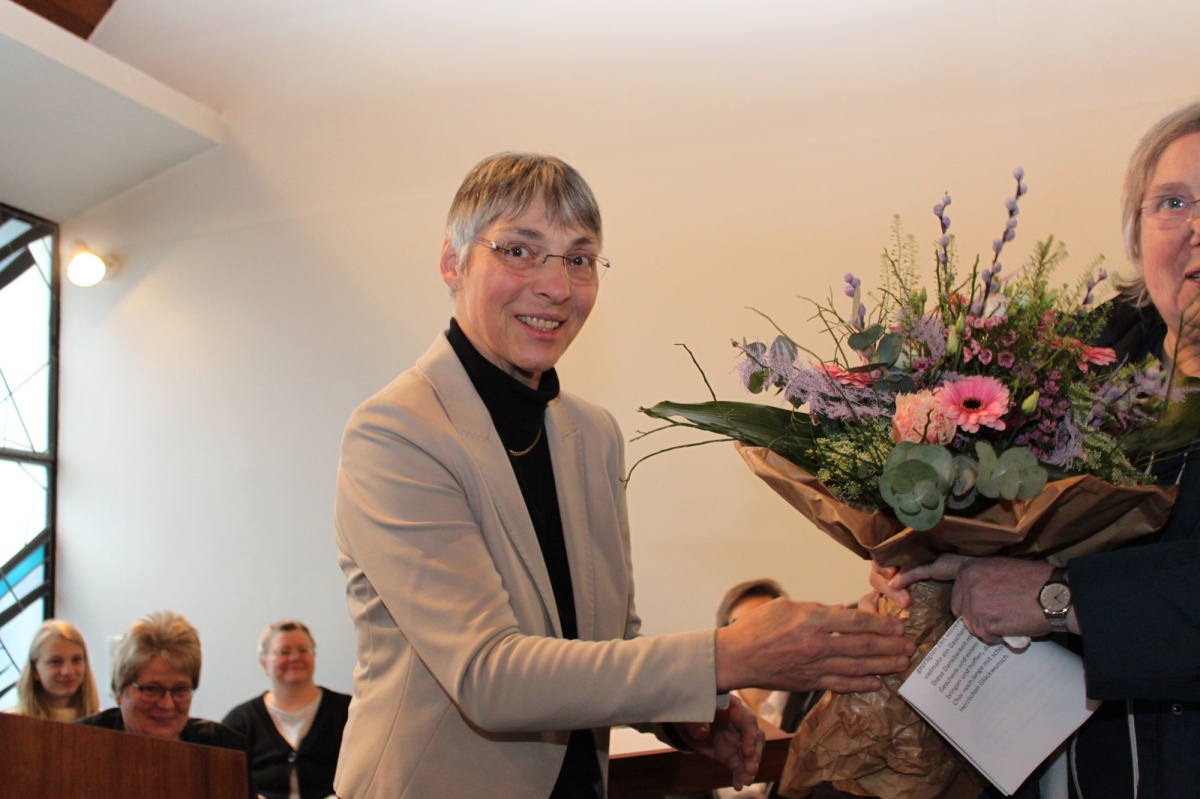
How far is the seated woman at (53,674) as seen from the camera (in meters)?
4.61

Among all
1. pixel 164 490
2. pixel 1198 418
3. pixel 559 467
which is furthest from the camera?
pixel 164 490

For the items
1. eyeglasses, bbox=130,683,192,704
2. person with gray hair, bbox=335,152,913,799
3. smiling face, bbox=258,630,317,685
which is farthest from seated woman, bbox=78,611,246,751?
person with gray hair, bbox=335,152,913,799

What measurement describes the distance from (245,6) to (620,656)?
5.62 metres

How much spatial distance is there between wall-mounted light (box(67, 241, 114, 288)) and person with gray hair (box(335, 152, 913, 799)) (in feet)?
→ 18.5

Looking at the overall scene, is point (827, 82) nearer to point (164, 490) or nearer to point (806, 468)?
point (806, 468)

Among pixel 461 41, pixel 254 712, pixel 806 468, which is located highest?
pixel 461 41

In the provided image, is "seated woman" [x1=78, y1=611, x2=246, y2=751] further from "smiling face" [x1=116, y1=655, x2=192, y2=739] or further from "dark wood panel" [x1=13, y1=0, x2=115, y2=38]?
"dark wood panel" [x1=13, y1=0, x2=115, y2=38]

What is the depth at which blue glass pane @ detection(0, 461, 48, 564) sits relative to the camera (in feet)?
21.8

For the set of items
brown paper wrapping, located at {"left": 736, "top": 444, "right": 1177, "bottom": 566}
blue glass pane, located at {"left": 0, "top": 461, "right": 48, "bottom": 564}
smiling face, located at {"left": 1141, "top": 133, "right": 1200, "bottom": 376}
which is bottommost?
brown paper wrapping, located at {"left": 736, "top": 444, "right": 1177, "bottom": 566}

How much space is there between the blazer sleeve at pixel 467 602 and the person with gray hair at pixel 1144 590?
38 centimetres

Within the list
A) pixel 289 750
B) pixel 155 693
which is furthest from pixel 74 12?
pixel 289 750

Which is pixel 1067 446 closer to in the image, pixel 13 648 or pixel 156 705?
pixel 156 705

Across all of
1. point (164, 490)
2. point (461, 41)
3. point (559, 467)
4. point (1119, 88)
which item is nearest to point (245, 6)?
point (461, 41)

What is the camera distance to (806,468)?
151 centimetres
